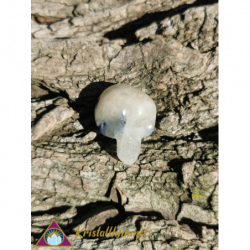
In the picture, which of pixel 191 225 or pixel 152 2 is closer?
pixel 191 225

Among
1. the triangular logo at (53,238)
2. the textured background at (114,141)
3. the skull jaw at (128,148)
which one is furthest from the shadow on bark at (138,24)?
the triangular logo at (53,238)

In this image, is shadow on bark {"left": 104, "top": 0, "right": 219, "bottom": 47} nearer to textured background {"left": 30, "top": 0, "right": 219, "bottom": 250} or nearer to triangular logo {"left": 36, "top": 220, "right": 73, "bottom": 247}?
textured background {"left": 30, "top": 0, "right": 219, "bottom": 250}

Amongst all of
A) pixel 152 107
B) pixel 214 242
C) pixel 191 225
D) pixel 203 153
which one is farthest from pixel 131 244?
pixel 152 107

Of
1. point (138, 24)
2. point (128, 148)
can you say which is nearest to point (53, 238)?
point (128, 148)

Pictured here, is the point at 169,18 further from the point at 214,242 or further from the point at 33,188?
the point at 33,188

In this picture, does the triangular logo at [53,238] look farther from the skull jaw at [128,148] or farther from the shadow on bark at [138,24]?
the shadow on bark at [138,24]
